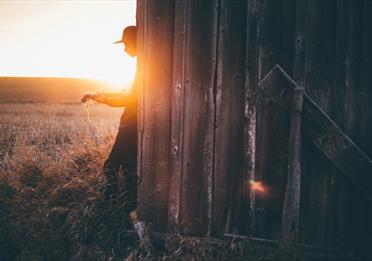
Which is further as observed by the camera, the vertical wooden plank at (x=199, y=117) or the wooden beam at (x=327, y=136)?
the vertical wooden plank at (x=199, y=117)

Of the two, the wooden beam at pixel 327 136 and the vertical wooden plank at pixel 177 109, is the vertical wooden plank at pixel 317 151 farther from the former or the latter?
the vertical wooden plank at pixel 177 109

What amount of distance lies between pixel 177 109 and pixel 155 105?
9.3 inches

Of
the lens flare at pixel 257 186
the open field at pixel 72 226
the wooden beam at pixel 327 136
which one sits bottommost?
the open field at pixel 72 226

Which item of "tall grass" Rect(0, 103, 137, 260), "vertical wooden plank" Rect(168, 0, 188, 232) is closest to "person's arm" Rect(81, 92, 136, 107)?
"tall grass" Rect(0, 103, 137, 260)

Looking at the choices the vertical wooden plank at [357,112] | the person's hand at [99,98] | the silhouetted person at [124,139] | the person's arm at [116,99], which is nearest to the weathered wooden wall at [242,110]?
the vertical wooden plank at [357,112]

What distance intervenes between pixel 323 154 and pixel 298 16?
1.22 meters

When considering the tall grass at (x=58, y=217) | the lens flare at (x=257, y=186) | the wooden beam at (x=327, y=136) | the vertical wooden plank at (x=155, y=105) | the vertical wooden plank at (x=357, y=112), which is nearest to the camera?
the wooden beam at (x=327, y=136)

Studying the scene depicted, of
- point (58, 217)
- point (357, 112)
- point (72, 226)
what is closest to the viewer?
point (357, 112)

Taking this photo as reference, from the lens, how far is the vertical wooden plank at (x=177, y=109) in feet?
11.4

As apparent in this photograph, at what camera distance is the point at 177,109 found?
11.6 ft

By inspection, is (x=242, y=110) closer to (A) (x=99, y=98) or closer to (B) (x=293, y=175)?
(B) (x=293, y=175)

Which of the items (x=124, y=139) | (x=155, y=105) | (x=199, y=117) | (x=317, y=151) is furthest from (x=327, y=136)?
(x=124, y=139)

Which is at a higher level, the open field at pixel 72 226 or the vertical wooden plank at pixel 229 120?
the vertical wooden plank at pixel 229 120

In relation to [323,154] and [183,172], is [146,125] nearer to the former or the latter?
[183,172]
